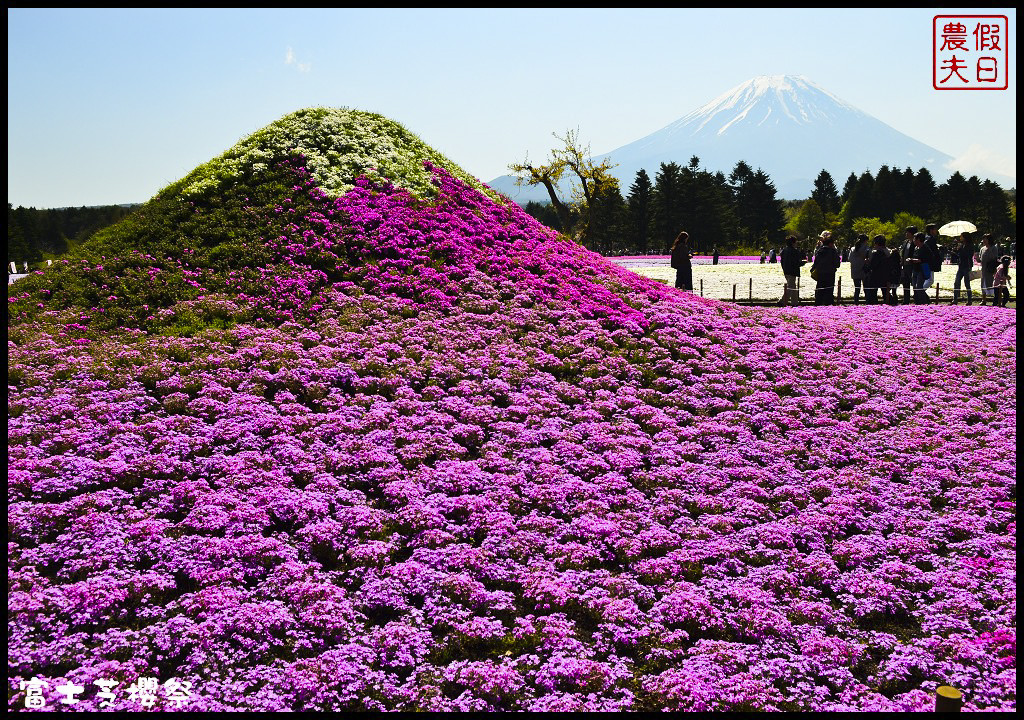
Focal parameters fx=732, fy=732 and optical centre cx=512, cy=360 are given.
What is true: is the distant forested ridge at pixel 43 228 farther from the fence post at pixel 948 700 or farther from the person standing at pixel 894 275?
the fence post at pixel 948 700

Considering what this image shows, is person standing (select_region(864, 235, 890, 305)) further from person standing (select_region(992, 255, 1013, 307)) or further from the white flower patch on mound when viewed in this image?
the white flower patch on mound

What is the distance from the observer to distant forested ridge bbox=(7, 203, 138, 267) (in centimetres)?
9550

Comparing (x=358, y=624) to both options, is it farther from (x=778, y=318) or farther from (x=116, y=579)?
(x=778, y=318)

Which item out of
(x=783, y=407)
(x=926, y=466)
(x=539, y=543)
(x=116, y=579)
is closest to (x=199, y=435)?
(x=116, y=579)

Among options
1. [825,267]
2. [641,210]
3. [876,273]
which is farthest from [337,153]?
[641,210]

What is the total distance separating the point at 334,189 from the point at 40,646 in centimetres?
1900

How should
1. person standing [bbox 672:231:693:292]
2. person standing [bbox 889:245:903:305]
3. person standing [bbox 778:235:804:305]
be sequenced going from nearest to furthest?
person standing [bbox 672:231:693:292] → person standing [bbox 778:235:804:305] → person standing [bbox 889:245:903:305]

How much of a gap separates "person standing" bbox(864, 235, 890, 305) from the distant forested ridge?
93257mm

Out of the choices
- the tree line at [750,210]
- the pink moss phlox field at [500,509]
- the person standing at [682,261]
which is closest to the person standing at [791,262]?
the person standing at [682,261]

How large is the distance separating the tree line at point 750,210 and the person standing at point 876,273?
7448 cm

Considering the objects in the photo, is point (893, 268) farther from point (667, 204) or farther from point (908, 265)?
point (667, 204)

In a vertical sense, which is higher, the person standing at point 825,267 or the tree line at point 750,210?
the tree line at point 750,210

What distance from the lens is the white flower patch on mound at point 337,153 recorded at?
25.3 meters

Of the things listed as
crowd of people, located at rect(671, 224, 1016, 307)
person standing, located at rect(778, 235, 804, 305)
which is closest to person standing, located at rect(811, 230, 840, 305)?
crowd of people, located at rect(671, 224, 1016, 307)
